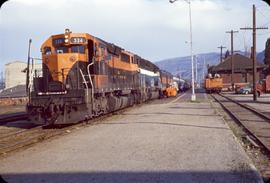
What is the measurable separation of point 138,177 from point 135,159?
2080mm

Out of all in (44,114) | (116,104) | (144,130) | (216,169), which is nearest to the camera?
(216,169)

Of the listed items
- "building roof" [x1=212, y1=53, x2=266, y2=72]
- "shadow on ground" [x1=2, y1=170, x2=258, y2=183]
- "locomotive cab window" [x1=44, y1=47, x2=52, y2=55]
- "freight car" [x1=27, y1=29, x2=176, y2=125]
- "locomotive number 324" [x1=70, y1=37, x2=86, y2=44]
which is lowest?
"shadow on ground" [x1=2, y1=170, x2=258, y2=183]

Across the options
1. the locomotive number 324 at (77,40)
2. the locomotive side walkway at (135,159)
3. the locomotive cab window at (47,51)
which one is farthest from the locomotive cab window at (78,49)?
the locomotive side walkway at (135,159)

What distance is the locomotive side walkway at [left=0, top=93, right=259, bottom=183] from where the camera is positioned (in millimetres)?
9055

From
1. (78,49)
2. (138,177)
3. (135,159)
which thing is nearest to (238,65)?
(78,49)

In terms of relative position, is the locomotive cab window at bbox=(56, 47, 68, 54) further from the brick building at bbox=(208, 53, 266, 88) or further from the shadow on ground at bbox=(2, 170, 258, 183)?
the brick building at bbox=(208, 53, 266, 88)

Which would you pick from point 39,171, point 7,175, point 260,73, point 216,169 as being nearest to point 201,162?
point 216,169

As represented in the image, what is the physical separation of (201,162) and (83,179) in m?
3.23

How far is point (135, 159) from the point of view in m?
11.0

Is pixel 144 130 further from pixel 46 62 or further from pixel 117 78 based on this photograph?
pixel 117 78

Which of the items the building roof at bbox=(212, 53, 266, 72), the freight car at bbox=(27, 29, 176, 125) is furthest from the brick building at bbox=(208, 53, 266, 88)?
the freight car at bbox=(27, 29, 176, 125)

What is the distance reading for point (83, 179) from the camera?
892 centimetres

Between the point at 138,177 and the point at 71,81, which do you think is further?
the point at 71,81

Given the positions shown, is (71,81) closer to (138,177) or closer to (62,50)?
(62,50)
